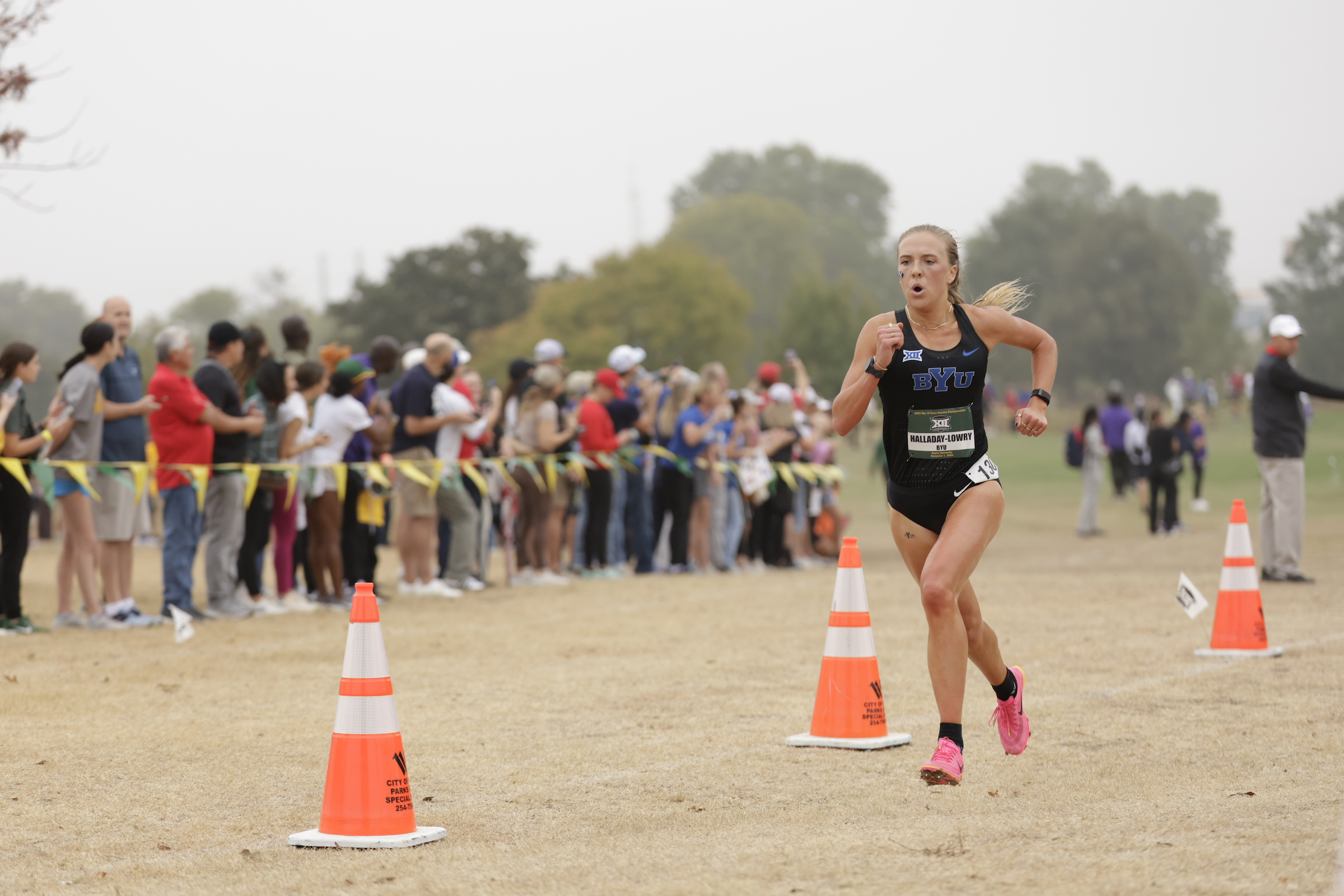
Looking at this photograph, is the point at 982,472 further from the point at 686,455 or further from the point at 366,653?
the point at 686,455

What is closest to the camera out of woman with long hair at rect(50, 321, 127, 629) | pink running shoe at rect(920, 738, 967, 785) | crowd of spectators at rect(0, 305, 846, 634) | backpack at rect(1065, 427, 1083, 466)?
pink running shoe at rect(920, 738, 967, 785)

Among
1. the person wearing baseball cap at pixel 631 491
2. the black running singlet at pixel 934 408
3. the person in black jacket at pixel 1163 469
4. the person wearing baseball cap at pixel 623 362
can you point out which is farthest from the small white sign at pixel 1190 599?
the person in black jacket at pixel 1163 469

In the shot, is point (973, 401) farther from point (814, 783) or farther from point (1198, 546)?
point (1198, 546)

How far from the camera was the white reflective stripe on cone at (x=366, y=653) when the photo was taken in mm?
5223

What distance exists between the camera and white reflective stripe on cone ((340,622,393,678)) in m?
5.22

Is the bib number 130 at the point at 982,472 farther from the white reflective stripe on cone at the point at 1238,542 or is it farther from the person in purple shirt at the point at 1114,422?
the person in purple shirt at the point at 1114,422

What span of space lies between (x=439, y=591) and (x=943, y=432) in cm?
904

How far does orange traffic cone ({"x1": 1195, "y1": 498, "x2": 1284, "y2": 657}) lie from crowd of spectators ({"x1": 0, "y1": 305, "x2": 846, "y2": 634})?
278 inches

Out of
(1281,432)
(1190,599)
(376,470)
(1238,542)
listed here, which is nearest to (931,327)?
(1190,599)

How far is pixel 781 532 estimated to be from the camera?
61.7 feet

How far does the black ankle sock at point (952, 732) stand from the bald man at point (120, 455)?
297 inches

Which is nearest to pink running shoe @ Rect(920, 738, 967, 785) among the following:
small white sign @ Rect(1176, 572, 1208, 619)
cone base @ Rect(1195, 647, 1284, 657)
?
small white sign @ Rect(1176, 572, 1208, 619)

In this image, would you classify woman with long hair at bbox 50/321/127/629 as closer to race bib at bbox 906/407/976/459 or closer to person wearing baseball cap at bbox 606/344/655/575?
person wearing baseball cap at bbox 606/344/655/575

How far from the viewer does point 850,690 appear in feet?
22.6
